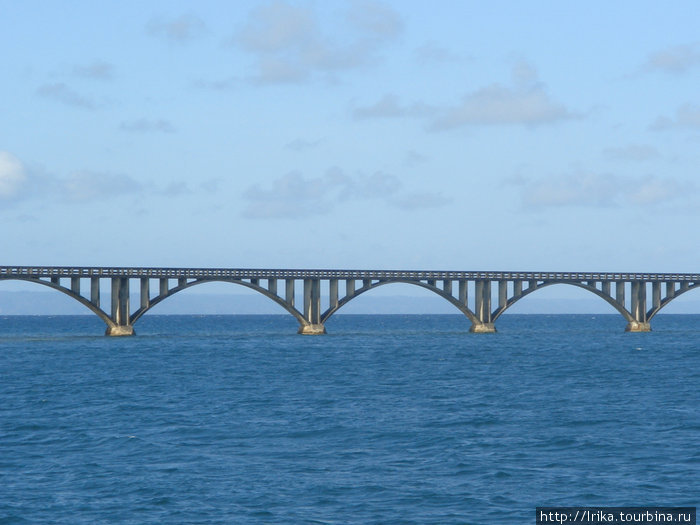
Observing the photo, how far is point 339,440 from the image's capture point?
125 ft

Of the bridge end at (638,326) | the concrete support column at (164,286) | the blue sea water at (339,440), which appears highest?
the concrete support column at (164,286)

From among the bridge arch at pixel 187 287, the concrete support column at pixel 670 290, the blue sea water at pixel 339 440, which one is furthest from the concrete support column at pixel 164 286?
the concrete support column at pixel 670 290

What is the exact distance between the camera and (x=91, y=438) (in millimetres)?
38906

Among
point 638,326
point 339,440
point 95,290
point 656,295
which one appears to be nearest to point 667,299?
point 656,295

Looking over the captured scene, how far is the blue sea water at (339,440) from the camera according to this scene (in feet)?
93.4

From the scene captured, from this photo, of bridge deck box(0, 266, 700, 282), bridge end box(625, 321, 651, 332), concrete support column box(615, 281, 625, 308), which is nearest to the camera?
bridge deck box(0, 266, 700, 282)

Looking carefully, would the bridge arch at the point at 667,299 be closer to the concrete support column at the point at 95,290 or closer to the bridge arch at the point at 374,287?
the bridge arch at the point at 374,287

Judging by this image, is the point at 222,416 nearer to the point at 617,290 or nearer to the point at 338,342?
the point at 338,342

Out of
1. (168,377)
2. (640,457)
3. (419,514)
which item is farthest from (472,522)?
(168,377)

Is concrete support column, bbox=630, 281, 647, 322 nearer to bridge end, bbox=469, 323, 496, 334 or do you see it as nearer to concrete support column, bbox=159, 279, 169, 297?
bridge end, bbox=469, 323, 496, 334

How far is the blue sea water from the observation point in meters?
28.5

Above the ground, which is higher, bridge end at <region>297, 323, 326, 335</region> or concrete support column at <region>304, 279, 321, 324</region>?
concrete support column at <region>304, 279, 321, 324</region>

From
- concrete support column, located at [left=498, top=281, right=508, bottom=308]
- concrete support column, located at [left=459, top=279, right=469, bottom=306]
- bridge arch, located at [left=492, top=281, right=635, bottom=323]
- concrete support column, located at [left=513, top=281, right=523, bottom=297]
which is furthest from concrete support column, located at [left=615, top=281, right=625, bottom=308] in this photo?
concrete support column, located at [left=459, top=279, right=469, bottom=306]

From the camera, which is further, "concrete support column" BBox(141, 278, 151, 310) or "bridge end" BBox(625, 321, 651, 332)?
"bridge end" BBox(625, 321, 651, 332)
